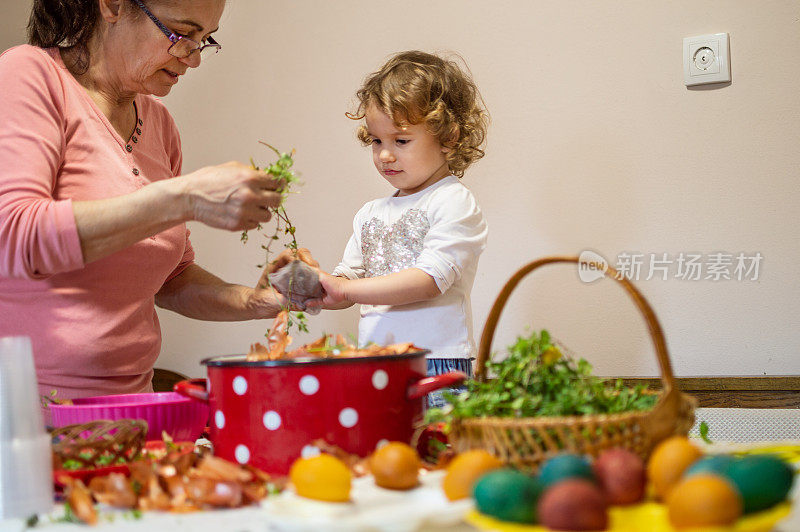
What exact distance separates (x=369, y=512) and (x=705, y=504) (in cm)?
25

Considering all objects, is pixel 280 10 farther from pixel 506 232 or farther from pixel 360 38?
pixel 506 232

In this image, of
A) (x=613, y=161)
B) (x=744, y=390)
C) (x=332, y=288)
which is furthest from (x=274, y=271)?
(x=744, y=390)

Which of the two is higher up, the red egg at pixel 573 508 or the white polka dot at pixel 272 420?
the white polka dot at pixel 272 420

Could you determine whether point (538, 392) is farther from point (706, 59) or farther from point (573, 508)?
point (706, 59)

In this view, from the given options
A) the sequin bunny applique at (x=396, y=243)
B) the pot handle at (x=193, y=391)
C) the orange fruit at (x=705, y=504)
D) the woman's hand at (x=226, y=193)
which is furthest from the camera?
the sequin bunny applique at (x=396, y=243)

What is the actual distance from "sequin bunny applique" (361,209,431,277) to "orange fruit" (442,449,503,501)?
83cm

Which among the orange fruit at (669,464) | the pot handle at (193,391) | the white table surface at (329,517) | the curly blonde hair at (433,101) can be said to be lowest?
the white table surface at (329,517)

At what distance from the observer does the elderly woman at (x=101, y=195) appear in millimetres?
934

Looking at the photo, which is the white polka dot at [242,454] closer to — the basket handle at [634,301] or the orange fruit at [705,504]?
the basket handle at [634,301]

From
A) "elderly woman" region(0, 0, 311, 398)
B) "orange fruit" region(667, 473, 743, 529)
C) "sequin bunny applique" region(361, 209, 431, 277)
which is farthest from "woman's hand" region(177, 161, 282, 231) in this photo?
"orange fruit" region(667, 473, 743, 529)

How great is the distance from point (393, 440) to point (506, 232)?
115 centimetres

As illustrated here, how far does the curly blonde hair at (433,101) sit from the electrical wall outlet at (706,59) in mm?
478

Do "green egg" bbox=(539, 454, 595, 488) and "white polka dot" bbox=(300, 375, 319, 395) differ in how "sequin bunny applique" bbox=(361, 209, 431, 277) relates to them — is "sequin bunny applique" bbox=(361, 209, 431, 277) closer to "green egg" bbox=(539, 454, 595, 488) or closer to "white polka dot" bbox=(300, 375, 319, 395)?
"white polka dot" bbox=(300, 375, 319, 395)

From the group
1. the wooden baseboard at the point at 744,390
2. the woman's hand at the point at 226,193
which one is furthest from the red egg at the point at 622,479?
the wooden baseboard at the point at 744,390
